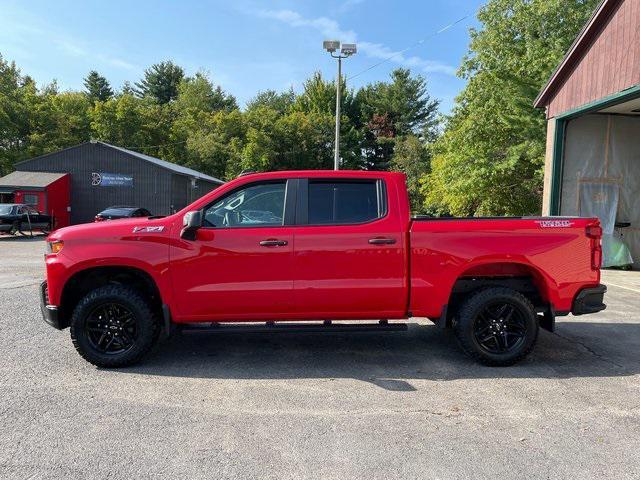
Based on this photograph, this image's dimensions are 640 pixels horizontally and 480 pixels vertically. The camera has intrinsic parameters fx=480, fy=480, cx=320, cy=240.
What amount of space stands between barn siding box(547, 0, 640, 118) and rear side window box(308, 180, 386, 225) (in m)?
8.66

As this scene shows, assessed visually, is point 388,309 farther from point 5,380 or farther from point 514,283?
point 5,380

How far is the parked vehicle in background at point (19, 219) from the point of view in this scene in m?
21.4

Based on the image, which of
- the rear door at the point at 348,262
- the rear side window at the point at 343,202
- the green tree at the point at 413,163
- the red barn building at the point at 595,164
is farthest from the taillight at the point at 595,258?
the green tree at the point at 413,163

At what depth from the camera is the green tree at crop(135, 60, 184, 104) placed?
74000mm

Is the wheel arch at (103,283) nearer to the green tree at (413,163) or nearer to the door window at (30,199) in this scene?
the door window at (30,199)

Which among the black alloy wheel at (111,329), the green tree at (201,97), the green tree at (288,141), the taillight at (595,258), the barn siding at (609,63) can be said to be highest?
the green tree at (201,97)

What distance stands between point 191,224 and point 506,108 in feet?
63.4

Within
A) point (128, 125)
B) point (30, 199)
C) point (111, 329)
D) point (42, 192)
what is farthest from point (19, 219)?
point (128, 125)

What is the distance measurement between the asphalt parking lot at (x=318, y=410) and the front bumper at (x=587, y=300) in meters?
0.62

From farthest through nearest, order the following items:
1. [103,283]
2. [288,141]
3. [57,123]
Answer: [288,141] → [57,123] → [103,283]

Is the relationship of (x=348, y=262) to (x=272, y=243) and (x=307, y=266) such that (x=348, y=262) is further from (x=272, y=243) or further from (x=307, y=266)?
(x=272, y=243)

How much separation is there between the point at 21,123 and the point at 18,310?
136 feet

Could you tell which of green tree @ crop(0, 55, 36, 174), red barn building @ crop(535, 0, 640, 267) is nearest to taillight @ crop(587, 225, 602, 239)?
red barn building @ crop(535, 0, 640, 267)

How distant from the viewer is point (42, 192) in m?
28.3
